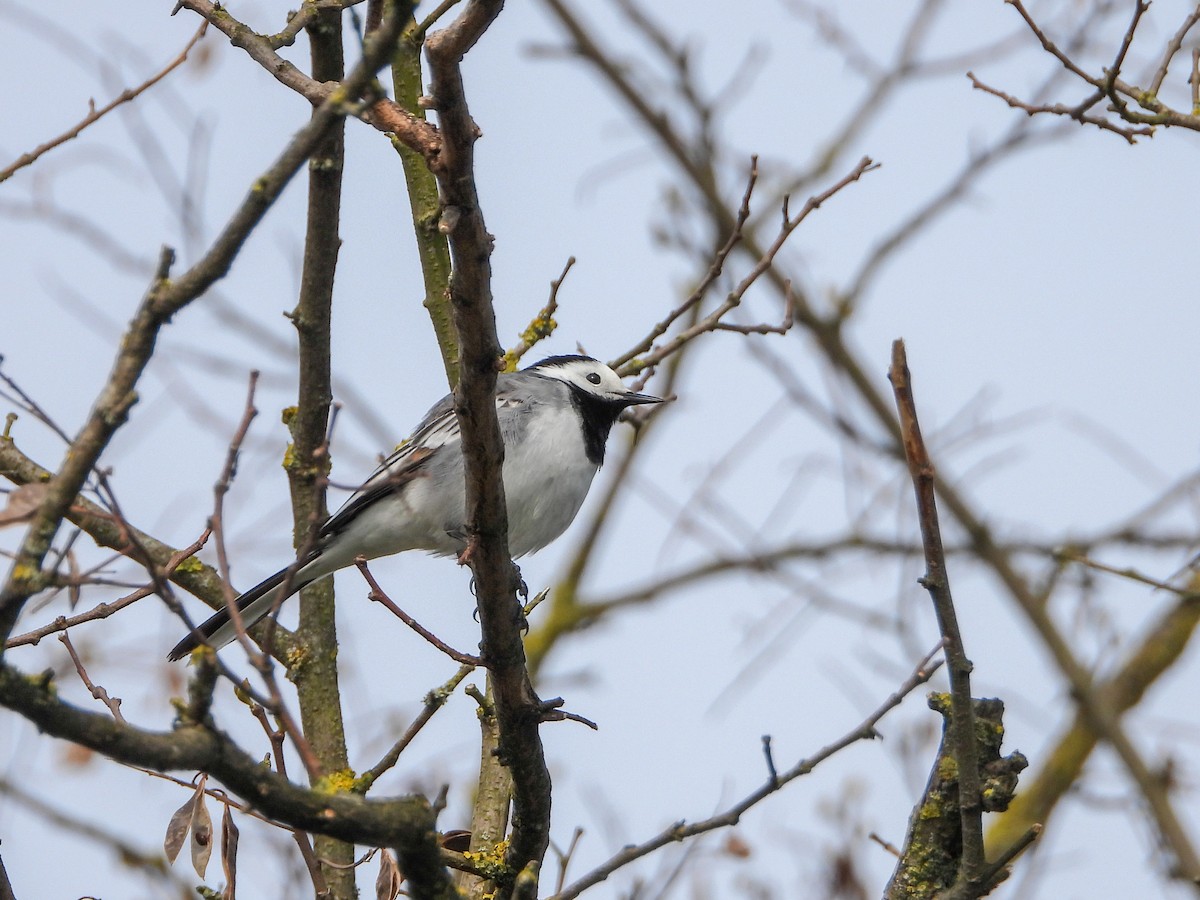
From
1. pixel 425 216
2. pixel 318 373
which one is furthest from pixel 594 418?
pixel 318 373

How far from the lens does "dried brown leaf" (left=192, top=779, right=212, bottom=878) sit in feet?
9.77

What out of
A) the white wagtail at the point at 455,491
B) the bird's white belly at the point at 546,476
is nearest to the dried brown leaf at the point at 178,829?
the white wagtail at the point at 455,491

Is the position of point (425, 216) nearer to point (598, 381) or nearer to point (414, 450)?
point (414, 450)

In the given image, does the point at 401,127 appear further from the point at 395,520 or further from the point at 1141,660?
the point at 1141,660

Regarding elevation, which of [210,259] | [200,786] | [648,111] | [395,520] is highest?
[648,111]

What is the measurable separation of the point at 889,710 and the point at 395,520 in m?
2.38

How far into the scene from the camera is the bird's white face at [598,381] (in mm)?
6004

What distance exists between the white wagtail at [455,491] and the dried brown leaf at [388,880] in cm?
177

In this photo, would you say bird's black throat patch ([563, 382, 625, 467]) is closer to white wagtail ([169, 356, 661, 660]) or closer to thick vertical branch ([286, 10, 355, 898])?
white wagtail ([169, 356, 661, 660])

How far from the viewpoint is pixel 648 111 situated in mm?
8719

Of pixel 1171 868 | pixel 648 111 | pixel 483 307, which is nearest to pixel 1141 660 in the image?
pixel 1171 868

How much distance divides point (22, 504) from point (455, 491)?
3.03 metres

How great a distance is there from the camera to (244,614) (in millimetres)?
5020

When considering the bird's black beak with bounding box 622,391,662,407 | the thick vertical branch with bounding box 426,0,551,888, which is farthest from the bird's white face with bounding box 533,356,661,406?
the thick vertical branch with bounding box 426,0,551,888
